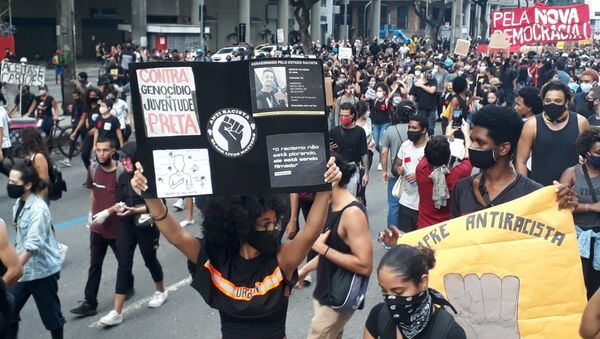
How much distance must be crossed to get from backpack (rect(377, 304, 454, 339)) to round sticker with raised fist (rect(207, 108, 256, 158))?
877 millimetres

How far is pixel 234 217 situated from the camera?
11.4 feet

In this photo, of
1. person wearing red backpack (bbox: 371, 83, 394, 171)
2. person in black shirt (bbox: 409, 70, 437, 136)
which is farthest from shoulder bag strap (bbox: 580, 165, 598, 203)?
person in black shirt (bbox: 409, 70, 437, 136)

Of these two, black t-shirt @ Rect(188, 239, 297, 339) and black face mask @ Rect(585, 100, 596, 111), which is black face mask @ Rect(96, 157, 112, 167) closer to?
black t-shirt @ Rect(188, 239, 297, 339)

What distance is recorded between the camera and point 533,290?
374cm

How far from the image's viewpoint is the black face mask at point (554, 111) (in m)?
5.91

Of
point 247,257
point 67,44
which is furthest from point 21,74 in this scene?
point 247,257

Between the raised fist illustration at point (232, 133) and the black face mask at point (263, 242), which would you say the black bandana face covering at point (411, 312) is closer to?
the black face mask at point (263, 242)

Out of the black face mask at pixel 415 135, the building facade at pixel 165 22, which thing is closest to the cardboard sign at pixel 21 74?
the black face mask at pixel 415 135

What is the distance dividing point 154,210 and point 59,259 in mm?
2364

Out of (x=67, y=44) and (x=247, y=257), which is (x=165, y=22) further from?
(x=247, y=257)

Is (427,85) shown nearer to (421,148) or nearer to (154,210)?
(421,148)

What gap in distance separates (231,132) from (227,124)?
4 cm

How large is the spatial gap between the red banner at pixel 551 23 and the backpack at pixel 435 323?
15.5 meters

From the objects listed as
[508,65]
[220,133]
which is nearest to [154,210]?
[220,133]
